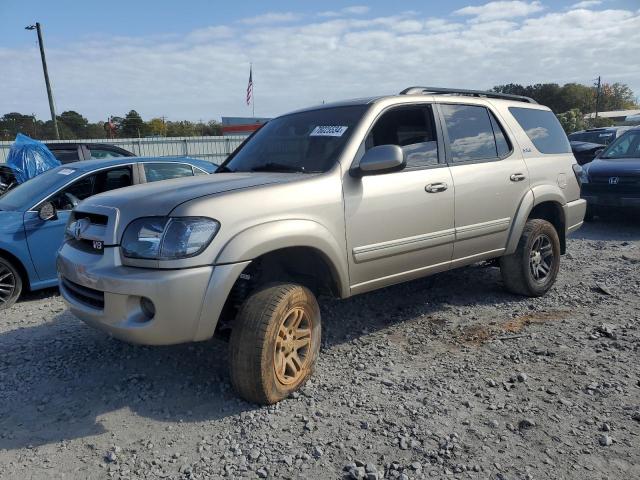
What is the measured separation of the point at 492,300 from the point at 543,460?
8.58 feet

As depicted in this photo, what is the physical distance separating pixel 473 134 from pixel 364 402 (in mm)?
2558

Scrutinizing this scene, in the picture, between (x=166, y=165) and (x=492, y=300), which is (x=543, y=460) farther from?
(x=166, y=165)

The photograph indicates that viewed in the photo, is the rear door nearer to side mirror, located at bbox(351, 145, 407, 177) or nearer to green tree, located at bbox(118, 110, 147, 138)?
side mirror, located at bbox(351, 145, 407, 177)

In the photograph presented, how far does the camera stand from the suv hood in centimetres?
282

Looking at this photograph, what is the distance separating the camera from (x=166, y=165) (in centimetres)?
621

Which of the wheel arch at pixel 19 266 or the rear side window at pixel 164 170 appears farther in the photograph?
the rear side window at pixel 164 170

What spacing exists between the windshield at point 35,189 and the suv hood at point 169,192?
8.01 ft

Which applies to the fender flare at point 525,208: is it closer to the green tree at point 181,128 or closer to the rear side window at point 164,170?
the rear side window at point 164,170

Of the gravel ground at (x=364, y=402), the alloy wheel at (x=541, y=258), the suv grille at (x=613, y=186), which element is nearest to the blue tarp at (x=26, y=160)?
the gravel ground at (x=364, y=402)

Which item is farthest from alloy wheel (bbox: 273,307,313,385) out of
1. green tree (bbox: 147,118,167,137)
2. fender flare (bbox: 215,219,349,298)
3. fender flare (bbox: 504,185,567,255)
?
green tree (bbox: 147,118,167,137)

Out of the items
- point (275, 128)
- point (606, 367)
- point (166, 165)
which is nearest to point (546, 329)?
point (606, 367)

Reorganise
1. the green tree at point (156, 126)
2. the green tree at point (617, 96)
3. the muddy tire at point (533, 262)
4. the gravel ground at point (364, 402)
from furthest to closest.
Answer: the green tree at point (617, 96)
the green tree at point (156, 126)
the muddy tire at point (533, 262)
the gravel ground at point (364, 402)

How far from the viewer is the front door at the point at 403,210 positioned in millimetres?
3453

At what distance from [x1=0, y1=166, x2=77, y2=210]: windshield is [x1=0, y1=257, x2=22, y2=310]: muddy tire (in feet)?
2.03
